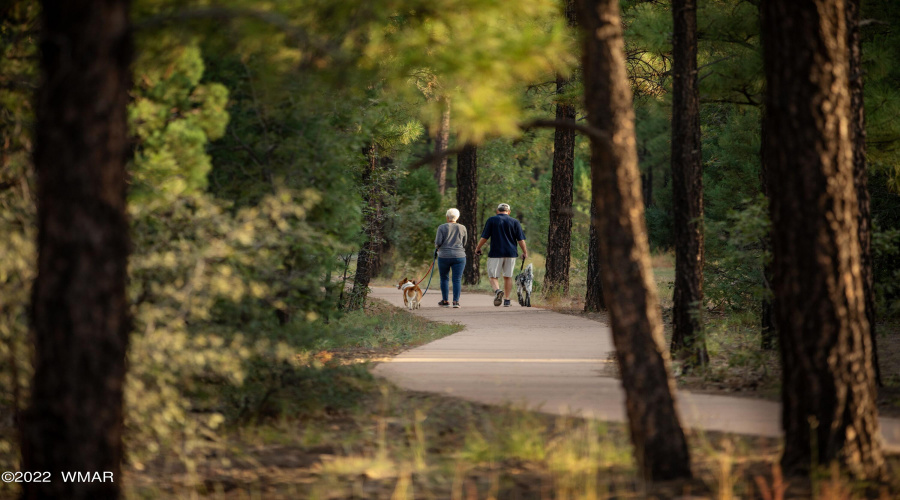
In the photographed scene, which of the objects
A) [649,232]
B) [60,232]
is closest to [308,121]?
[60,232]

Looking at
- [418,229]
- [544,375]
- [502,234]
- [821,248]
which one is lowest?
[544,375]

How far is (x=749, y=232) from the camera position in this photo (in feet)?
29.0

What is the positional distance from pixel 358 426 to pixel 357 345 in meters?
5.67

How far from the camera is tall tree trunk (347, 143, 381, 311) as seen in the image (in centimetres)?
1658

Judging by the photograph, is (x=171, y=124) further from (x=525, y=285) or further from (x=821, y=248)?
(x=525, y=285)

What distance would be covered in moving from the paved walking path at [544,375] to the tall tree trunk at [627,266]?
58.6 inches

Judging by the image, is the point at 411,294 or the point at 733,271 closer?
the point at 733,271

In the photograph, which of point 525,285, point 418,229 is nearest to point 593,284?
point 525,285

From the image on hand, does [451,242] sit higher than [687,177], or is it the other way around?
[687,177]

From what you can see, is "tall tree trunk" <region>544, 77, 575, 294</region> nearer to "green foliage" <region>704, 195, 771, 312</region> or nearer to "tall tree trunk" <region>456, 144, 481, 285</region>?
"green foliage" <region>704, 195, 771, 312</region>

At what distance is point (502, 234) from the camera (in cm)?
1853

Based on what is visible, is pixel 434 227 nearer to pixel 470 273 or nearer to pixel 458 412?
pixel 470 273

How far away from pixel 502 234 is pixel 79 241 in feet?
47.5

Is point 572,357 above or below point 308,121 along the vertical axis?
below
